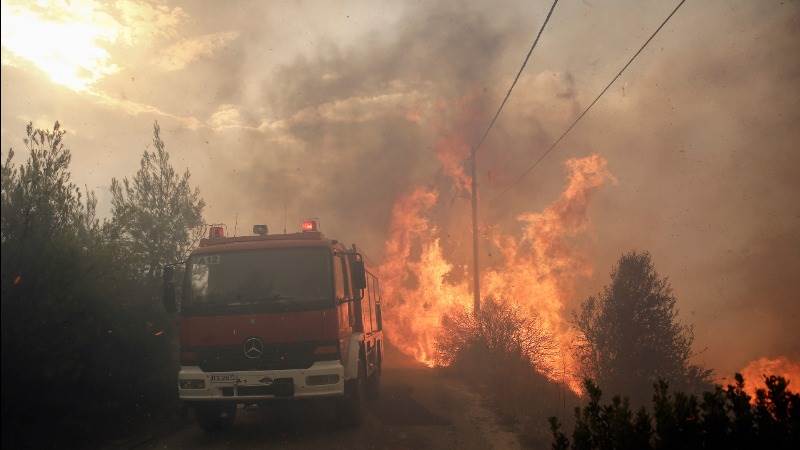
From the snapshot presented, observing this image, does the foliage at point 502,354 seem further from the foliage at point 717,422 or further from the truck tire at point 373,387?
the foliage at point 717,422

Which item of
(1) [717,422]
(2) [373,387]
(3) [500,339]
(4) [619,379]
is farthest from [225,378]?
(4) [619,379]

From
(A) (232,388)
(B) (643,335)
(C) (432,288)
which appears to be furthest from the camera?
(C) (432,288)

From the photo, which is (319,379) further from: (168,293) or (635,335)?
(635,335)

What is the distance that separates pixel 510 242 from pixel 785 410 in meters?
27.4

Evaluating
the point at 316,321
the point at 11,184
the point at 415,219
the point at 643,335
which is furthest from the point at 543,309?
the point at 11,184

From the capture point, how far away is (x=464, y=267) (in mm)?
32062

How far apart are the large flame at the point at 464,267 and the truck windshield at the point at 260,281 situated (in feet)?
63.2

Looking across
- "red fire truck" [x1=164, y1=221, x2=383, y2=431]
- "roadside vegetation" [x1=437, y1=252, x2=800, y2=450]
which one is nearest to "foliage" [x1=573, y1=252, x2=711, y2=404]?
"roadside vegetation" [x1=437, y1=252, x2=800, y2=450]

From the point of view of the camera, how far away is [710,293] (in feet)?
379

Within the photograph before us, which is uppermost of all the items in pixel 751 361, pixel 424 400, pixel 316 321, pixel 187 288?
pixel 187 288

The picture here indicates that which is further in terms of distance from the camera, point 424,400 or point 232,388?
point 424,400

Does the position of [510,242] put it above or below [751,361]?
above

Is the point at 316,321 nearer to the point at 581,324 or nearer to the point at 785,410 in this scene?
the point at 785,410

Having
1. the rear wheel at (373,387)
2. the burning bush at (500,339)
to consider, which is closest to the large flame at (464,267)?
the burning bush at (500,339)
